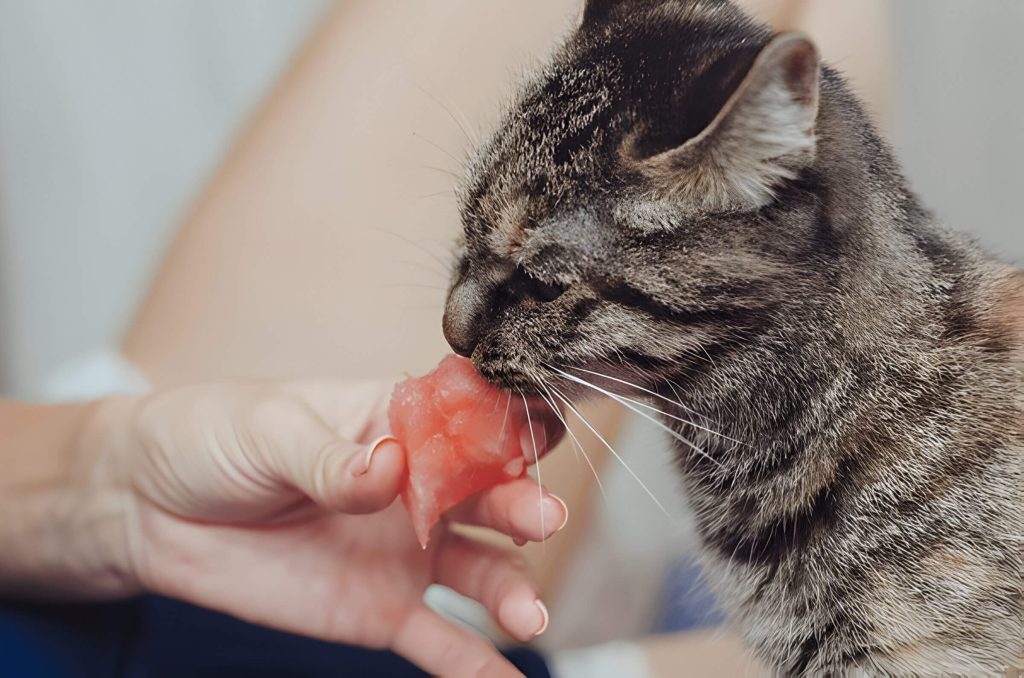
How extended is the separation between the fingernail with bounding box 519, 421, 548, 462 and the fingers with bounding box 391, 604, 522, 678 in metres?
0.20

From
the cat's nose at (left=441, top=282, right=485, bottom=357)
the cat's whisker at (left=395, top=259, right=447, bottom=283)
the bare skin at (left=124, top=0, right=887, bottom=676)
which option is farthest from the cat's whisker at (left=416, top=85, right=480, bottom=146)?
the cat's nose at (left=441, top=282, right=485, bottom=357)

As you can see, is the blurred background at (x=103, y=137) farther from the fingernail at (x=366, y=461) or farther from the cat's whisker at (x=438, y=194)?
the fingernail at (x=366, y=461)

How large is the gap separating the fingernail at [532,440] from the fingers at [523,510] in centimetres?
3

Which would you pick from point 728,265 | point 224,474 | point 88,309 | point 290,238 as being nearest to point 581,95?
point 728,265

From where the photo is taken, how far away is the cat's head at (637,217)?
549 mm

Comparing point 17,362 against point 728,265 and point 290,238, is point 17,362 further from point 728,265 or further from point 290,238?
point 728,265

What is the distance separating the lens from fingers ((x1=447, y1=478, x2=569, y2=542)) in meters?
0.68

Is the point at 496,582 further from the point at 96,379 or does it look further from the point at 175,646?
the point at 96,379

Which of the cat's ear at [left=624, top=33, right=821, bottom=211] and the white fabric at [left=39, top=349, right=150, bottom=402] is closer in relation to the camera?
the cat's ear at [left=624, top=33, right=821, bottom=211]

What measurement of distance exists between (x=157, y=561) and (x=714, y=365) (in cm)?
54

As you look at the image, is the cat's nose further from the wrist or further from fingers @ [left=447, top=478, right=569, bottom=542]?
the wrist

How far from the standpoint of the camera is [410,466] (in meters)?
0.64

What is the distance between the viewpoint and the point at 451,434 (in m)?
0.65

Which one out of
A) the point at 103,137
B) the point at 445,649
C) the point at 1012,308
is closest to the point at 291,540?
the point at 445,649
